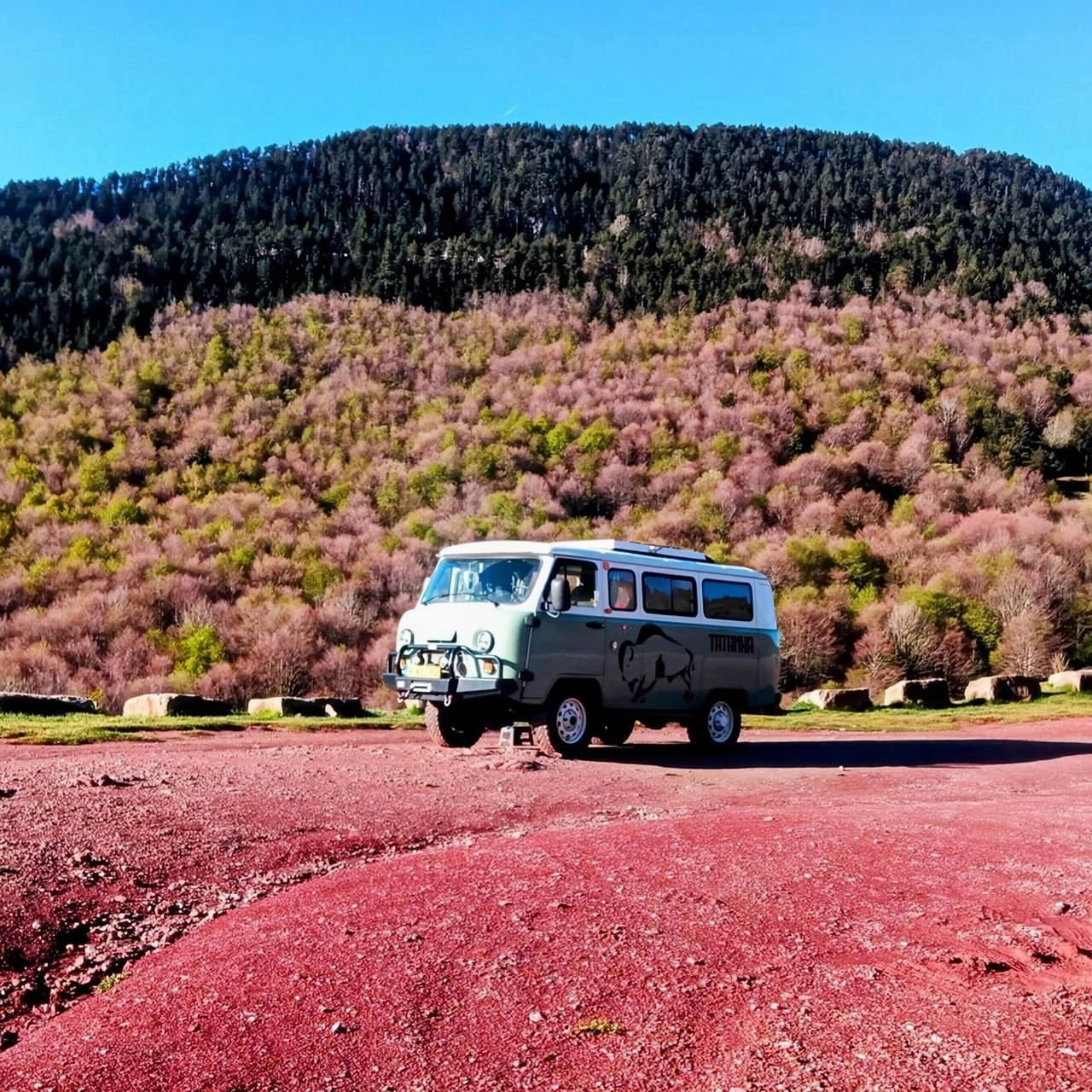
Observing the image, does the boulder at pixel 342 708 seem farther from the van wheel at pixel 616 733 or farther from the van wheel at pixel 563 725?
the van wheel at pixel 563 725

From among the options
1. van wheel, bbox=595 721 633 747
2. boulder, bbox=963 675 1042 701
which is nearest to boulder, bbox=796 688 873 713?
boulder, bbox=963 675 1042 701

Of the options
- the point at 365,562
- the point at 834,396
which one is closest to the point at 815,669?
the point at 365,562

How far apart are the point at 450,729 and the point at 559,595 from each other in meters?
2.69

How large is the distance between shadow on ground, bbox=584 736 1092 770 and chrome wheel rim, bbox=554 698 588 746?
0.31 metres

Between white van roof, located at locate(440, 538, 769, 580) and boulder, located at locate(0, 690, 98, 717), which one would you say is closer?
white van roof, located at locate(440, 538, 769, 580)

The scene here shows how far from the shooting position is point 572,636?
12461 mm

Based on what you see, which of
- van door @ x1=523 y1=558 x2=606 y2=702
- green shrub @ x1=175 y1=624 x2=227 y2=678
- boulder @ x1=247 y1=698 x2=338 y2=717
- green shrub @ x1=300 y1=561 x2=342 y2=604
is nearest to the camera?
van door @ x1=523 y1=558 x2=606 y2=702

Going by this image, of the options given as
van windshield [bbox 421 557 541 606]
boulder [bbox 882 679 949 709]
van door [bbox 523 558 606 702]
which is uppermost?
van windshield [bbox 421 557 541 606]

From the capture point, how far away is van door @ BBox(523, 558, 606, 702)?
1206cm

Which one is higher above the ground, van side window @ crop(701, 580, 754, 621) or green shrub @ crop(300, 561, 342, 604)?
green shrub @ crop(300, 561, 342, 604)

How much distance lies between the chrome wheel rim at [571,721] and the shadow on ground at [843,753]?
0.31 metres

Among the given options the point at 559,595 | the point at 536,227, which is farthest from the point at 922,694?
the point at 536,227

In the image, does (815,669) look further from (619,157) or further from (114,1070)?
(619,157)

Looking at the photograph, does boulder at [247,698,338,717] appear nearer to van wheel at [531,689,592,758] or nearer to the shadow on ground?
the shadow on ground
